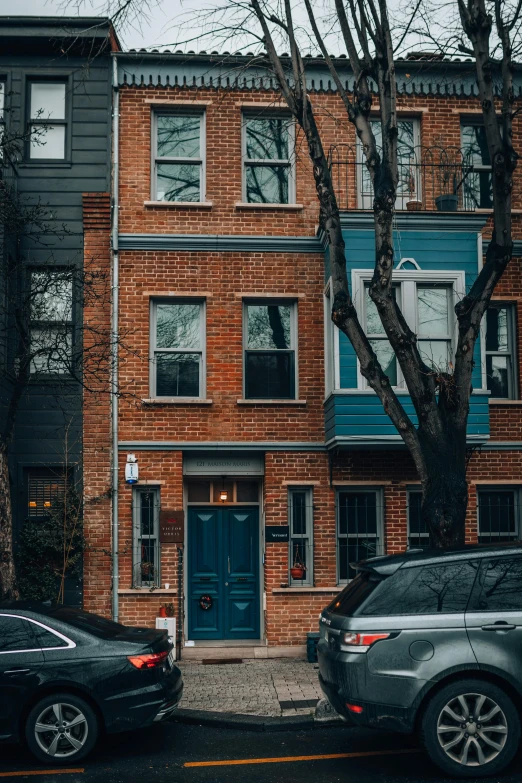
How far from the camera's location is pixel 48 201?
15141 millimetres

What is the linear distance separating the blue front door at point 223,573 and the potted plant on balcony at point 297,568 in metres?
0.69

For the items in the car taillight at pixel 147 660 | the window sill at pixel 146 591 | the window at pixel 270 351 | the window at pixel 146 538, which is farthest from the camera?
the window at pixel 270 351

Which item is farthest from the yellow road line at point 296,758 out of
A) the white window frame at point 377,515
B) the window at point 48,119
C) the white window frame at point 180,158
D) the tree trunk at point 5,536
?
the window at point 48,119

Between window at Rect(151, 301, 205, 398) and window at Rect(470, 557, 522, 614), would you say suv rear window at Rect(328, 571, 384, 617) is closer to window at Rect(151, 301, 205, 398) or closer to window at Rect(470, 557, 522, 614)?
window at Rect(470, 557, 522, 614)

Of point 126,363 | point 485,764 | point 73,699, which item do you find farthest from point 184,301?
point 485,764

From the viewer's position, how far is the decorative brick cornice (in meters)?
15.0

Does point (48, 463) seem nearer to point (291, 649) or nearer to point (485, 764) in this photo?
point (291, 649)

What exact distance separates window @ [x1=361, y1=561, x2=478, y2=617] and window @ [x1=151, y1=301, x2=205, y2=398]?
7609 millimetres

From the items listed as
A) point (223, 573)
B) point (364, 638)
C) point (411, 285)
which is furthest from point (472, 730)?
point (411, 285)

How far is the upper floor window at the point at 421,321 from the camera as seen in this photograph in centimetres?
1441

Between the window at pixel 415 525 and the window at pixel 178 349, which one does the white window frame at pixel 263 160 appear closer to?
the window at pixel 178 349

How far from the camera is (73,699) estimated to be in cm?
830

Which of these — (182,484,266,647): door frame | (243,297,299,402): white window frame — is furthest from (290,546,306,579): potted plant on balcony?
(243,297,299,402): white window frame

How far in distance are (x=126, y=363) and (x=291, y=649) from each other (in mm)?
5319
